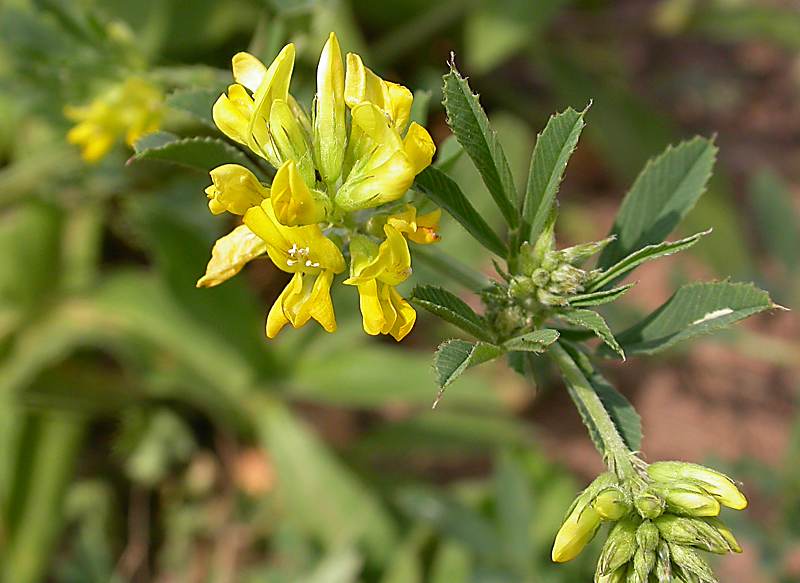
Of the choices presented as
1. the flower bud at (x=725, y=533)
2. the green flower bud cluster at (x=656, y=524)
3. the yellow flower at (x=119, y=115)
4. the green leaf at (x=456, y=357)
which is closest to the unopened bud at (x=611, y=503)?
the green flower bud cluster at (x=656, y=524)

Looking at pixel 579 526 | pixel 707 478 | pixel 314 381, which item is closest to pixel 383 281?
pixel 579 526

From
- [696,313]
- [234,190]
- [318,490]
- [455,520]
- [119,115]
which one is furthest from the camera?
[318,490]

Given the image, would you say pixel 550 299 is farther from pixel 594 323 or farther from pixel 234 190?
pixel 234 190

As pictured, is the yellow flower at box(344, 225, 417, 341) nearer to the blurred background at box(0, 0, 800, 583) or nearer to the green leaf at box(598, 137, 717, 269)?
the green leaf at box(598, 137, 717, 269)

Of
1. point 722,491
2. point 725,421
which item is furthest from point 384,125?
point 725,421

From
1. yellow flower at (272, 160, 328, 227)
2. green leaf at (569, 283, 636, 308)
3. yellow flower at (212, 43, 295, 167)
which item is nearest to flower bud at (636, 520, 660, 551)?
green leaf at (569, 283, 636, 308)

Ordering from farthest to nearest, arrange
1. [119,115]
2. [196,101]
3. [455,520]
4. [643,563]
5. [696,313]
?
[455,520], [119,115], [196,101], [696,313], [643,563]

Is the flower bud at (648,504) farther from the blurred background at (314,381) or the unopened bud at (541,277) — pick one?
the blurred background at (314,381)
